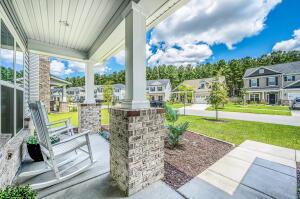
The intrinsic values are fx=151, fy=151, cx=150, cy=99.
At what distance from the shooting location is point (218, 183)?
7.53 ft

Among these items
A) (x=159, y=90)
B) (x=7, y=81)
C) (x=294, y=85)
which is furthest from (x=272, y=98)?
(x=7, y=81)

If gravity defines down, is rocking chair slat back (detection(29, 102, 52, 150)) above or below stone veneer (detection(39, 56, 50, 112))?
below

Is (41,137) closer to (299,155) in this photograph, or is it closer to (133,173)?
(133,173)

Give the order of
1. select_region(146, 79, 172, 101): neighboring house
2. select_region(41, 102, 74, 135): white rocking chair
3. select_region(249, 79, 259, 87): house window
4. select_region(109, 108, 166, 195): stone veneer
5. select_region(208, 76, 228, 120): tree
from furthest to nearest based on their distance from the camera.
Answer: select_region(146, 79, 172, 101): neighboring house → select_region(249, 79, 259, 87): house window → select_region(208, 76, 228, 120): tree → select_region(41, 102, 74, 135): white rocking chair → select_region(109, 108, 166, 195): stone veneer

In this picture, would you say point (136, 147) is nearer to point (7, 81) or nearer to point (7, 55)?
point (7, 81)

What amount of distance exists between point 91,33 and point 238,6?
20.9 feet

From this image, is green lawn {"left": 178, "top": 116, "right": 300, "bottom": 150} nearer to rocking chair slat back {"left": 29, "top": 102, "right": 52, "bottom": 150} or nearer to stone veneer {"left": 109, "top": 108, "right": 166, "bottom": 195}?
stone veneer {"left": 109, "top": 108, "right": 166, "bottom": 195}

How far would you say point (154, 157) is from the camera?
7.27 ft

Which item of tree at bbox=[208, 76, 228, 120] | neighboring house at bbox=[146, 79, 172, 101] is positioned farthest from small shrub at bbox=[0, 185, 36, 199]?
neighboring house at bbox=[146, 79, 172, 101]

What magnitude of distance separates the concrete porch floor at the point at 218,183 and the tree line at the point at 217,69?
2881 centimetres

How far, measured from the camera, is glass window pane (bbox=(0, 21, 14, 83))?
238 cm

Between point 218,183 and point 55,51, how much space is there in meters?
5.23

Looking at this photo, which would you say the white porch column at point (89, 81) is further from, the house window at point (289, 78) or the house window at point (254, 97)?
the house window at point (289, 78)

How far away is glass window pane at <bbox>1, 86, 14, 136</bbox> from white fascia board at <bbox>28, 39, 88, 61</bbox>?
199cm
